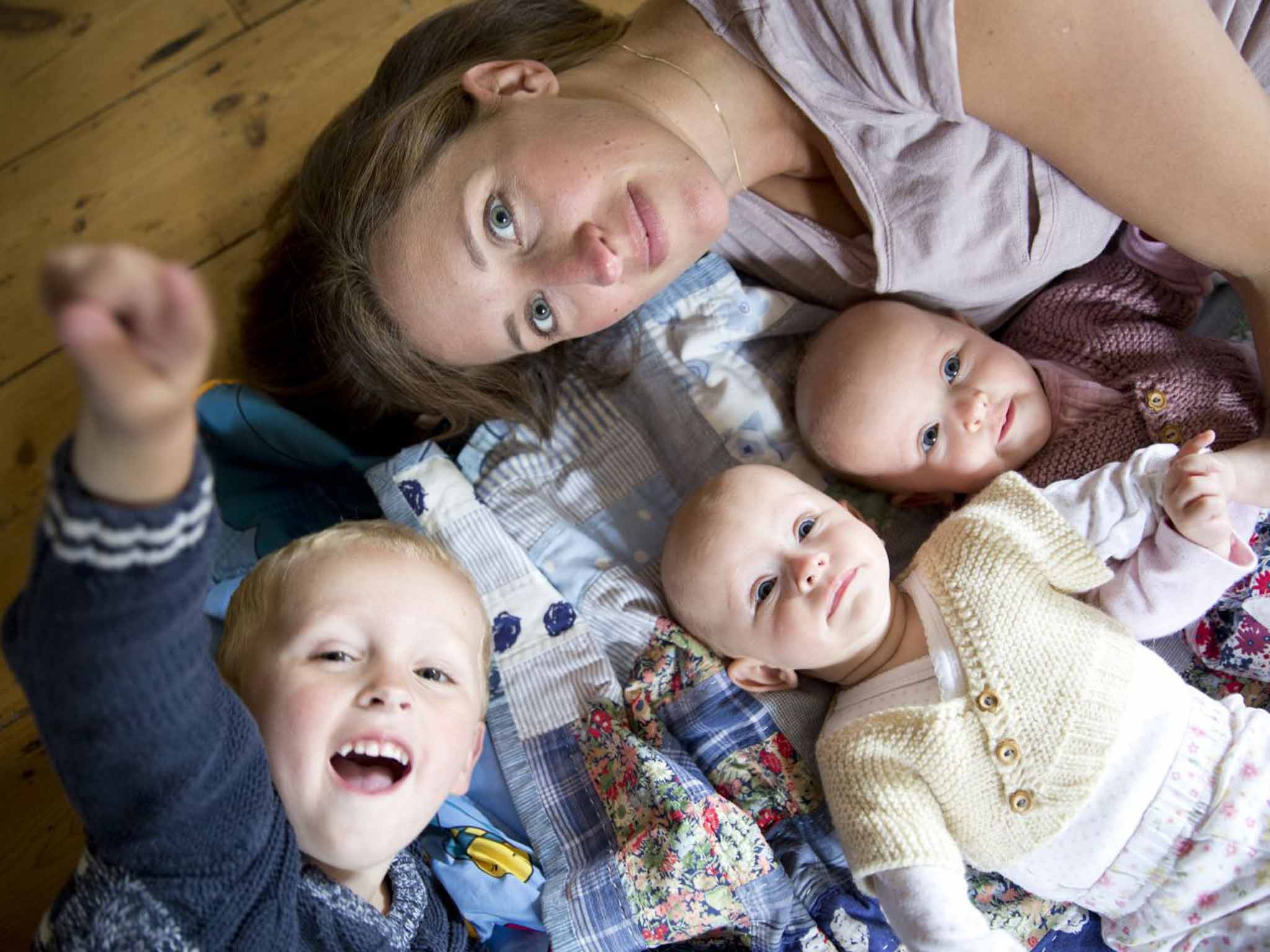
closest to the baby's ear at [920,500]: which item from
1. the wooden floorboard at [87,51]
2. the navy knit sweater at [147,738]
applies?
the navy knit sweater at [147,738]

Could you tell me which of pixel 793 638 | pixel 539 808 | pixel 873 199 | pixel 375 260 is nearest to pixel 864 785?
pixel 793 638

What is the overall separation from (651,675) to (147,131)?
142cm

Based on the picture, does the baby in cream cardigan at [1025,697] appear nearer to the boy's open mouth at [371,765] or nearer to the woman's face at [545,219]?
the woman's face at [545,219]

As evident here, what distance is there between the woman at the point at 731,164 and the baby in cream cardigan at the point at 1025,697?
0.31 m

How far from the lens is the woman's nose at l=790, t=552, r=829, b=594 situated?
125 centimetres

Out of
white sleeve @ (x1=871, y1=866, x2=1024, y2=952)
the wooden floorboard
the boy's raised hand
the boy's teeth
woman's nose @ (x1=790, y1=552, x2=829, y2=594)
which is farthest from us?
the wooden floorboard

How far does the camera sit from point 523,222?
122 centimetres

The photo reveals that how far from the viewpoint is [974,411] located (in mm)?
1383

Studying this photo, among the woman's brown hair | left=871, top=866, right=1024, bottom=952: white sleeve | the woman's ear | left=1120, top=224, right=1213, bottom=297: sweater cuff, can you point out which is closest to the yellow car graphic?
left=871, top=866, right=1024, bottom=952: white sleeve

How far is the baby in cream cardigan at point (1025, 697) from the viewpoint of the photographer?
46.8 inches

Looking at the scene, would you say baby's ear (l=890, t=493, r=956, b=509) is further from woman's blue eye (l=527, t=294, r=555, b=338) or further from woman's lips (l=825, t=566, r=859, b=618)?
woman's blue eye (l=527, t=294, r=555, b=338)

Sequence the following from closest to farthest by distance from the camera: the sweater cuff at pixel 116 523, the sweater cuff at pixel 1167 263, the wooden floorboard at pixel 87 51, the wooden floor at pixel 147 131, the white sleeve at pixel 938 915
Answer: the sweater cuff at pixel 116 523 < the white sleeve at pixel 938 915 < the sweater cuff at pixel 1167 263 < the wooden floor at pixel 147 131 < the wooden floorboard at pixel 87 51

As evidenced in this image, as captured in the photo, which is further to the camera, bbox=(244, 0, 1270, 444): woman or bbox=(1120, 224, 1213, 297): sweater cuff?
bbox=(1120, 224, 1213, 297): sweater cuff

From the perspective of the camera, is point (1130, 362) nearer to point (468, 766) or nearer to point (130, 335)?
point (468, 766)
